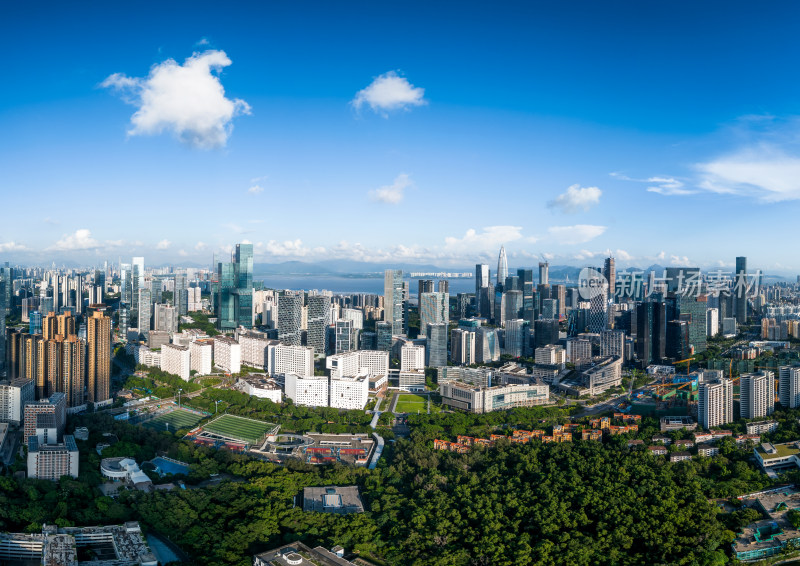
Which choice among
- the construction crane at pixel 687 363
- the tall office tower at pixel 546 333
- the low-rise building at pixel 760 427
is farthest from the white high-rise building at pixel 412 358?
the low-rise building at pixel 760 427

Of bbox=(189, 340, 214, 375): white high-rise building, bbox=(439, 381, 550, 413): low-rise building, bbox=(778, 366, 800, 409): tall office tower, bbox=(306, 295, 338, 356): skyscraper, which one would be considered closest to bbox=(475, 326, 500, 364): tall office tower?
bbox=(439, 381, 550, 413): low-rise building

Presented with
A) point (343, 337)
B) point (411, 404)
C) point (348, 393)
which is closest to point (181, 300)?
point (343, 337)

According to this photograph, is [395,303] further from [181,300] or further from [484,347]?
A: [181,300]

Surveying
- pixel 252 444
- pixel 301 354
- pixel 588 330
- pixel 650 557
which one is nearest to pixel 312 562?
pixel 650 557

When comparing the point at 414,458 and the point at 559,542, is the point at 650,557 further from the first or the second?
the point at 414,458

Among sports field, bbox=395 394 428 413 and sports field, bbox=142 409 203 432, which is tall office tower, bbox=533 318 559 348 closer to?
sports field, bbox=395 394 428 413
